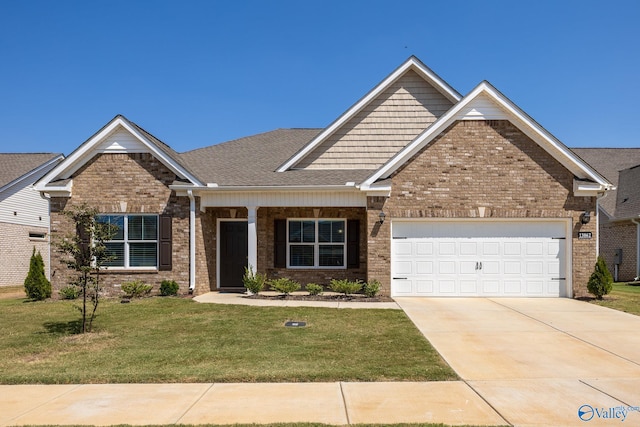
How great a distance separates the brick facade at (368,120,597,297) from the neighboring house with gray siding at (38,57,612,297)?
30 millimetres

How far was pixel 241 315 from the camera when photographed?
1115cm

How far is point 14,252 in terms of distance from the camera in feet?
74.6

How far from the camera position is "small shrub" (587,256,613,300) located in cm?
1344

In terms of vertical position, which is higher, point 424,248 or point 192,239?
point 192,239

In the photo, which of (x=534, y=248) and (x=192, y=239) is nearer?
(x=534, y=248)

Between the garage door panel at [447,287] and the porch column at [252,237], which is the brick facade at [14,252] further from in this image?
the garage door panel at [447,287]

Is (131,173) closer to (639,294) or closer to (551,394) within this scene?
(551,394)

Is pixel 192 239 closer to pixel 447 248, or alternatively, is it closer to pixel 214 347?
pixel 214 347

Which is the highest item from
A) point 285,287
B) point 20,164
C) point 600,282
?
point 20,164

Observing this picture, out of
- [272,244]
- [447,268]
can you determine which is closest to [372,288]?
[447,268]

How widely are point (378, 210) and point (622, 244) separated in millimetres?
14343

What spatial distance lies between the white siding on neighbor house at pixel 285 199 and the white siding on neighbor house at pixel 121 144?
250cm

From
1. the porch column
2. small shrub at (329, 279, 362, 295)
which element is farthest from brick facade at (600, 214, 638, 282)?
the porch column

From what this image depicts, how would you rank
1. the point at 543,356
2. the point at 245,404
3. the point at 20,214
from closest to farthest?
the point at 245,404 < the point at 543,356 < the point at 20,214
